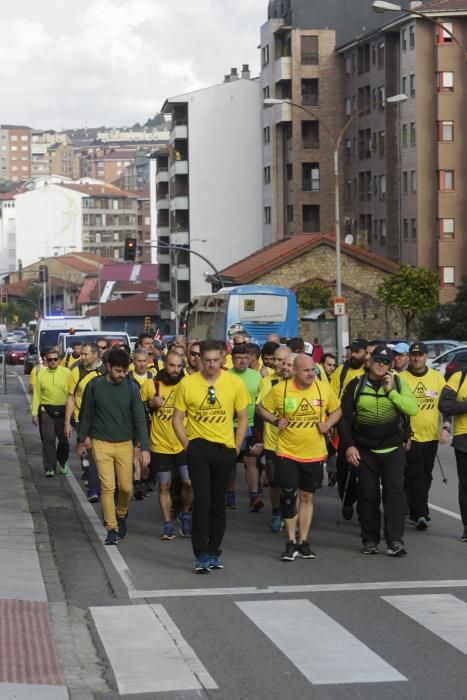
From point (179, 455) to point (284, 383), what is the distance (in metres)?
1.76

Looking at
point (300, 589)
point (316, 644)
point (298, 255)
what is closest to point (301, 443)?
point (300, 589)

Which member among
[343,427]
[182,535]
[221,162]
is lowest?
[182,535]

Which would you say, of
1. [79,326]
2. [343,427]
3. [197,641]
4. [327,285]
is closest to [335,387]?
[343,427]

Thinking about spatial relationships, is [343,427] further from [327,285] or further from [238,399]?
[327,285]

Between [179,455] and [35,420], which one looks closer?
[179,455]

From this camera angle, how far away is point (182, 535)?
14.2 metres

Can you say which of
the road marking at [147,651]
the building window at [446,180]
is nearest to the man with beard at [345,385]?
the road marking at [147,651]

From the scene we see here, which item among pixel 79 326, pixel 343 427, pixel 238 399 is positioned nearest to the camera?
pixel 238 399

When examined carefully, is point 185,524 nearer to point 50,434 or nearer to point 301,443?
point 301,443

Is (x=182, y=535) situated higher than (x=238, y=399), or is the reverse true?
(x=238, y=399)

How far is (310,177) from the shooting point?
→ 92312mm

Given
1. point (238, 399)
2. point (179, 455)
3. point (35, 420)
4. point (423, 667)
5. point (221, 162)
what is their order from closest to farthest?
1. point (423, 667)
2. point (238, 399)
3. point (179, 455)
4. point (35, 420)
5. point (221, 162)

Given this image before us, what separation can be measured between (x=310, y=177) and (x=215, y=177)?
12.2 meters

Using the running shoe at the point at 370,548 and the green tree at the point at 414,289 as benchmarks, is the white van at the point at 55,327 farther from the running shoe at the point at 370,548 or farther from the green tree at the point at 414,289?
the running shoe at the point at 370,548
